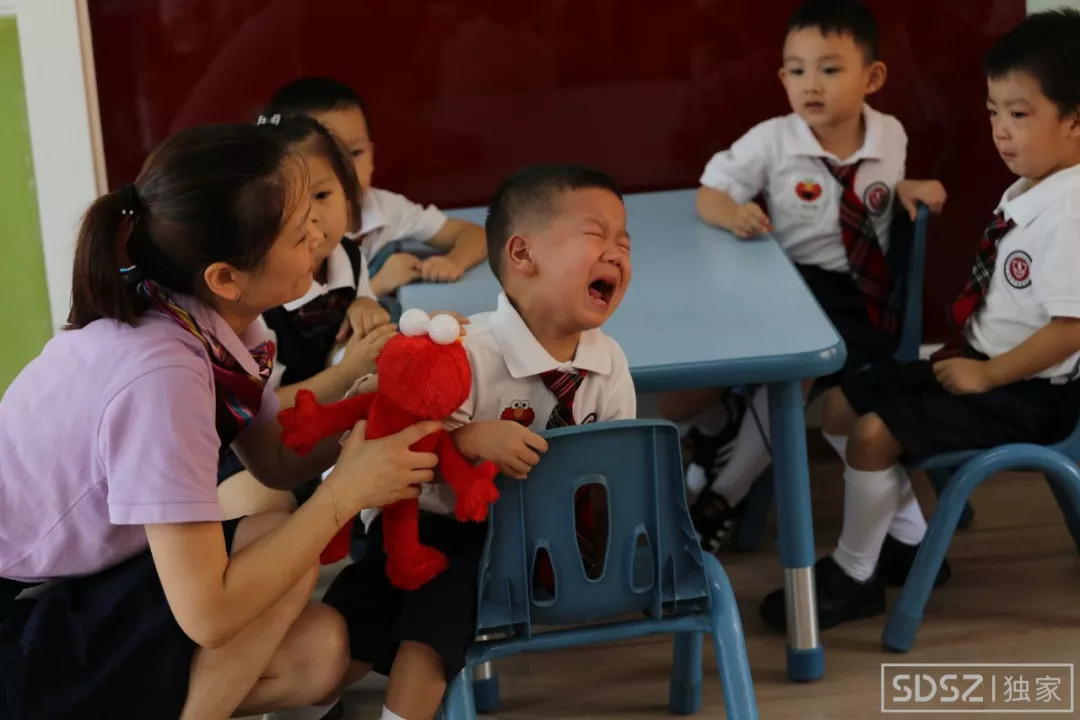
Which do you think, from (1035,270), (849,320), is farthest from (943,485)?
(1035,270)

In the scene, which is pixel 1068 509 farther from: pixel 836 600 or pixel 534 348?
pixel 534 348

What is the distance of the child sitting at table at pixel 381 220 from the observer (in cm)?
233

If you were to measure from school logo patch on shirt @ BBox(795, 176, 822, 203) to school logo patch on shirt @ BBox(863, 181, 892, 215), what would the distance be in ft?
0.29

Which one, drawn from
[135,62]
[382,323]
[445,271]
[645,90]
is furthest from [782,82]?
[135,62]

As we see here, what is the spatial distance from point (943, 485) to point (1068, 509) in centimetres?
24

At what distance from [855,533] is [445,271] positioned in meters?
0.82

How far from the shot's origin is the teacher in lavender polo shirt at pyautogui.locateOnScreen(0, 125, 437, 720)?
145 cm

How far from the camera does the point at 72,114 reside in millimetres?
2686

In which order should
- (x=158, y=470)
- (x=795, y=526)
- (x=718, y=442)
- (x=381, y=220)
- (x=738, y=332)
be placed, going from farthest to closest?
(x=718, y=442) < (x=381, y=220) < (x=795, y=526) < (x=738, y=332) < (x=158, y=470)

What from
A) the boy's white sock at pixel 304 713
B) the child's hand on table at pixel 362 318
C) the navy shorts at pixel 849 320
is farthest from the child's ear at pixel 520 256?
the navy shorts at pixel 849 320

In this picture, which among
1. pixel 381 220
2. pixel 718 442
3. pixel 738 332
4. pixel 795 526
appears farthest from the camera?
pixel 718 442

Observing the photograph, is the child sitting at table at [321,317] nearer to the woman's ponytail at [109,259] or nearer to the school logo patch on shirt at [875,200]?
the woman's ponytail at [109,259]

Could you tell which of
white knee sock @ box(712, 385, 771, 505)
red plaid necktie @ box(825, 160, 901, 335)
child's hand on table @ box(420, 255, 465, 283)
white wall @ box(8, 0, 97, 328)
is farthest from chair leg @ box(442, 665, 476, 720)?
white wall @ box(8, 0, 97, 328)

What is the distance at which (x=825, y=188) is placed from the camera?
2592 mm
